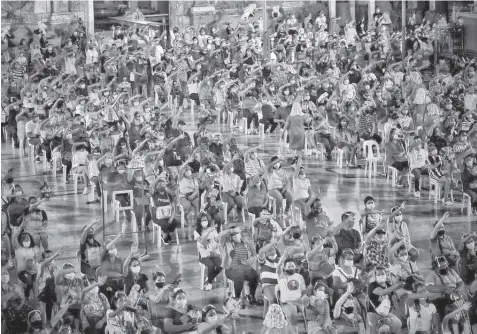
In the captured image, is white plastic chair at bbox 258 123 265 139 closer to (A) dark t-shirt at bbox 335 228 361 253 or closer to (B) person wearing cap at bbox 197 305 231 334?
(A) dark t-shirt at bbox 335 228 361 253

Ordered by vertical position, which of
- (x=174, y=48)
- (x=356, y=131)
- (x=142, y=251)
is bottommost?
(x=142, y=251)

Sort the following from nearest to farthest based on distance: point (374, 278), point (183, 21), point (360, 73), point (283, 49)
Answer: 1. point (374, 278)
2. point (360, 73)
3. point (283, 49)
4. point (183, 21)

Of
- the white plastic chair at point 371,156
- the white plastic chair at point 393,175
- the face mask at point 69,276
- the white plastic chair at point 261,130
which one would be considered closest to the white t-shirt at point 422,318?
the face mask at point 69,276

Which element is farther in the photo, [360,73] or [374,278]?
[360,73]

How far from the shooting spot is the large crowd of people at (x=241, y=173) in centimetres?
1464

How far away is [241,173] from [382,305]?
18.3 feet

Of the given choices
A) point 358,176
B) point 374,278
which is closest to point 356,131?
point 358,176

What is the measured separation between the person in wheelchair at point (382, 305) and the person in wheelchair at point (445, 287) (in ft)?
1.75

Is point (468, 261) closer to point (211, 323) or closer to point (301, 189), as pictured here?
point (301, 189)

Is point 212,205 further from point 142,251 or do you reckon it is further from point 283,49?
point 283,49

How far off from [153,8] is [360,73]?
12465 millimetres

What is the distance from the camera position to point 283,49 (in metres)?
32.2

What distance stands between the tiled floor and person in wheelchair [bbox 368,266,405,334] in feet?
5.24

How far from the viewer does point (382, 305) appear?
572 inches
